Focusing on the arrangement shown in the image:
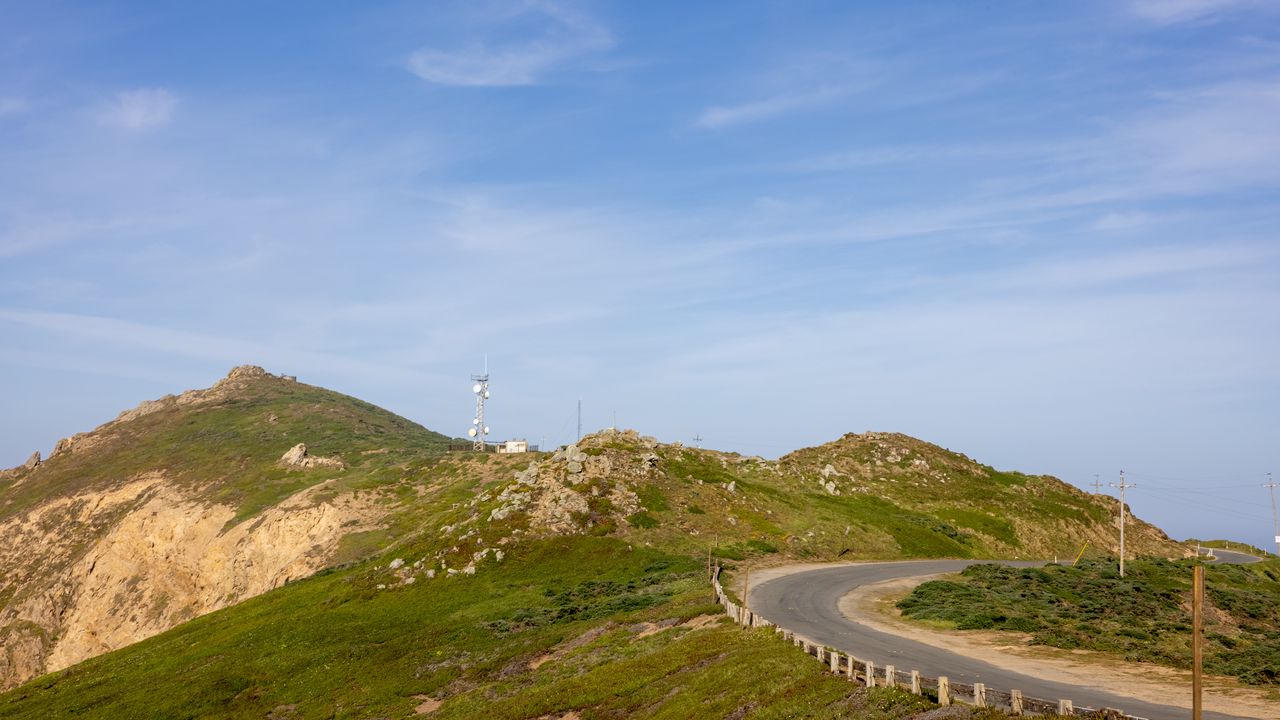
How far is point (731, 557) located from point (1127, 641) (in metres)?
41.0

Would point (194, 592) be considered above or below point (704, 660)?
below

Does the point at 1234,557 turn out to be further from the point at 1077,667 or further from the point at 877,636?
the point at 1077,667

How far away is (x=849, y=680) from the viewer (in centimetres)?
3931

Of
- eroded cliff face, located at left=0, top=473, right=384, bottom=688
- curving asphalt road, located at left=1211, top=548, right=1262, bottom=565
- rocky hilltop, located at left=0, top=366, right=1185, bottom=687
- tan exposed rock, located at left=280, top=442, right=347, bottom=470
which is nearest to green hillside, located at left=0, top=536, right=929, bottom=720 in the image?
rocky hilltop, located at left=0, top=366, right=1185, bottom=687

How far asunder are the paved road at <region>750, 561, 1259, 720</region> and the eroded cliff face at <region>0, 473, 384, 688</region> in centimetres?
6377

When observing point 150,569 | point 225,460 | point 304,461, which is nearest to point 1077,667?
point 150,569

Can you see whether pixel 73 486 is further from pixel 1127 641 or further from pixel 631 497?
pixel 1127 641

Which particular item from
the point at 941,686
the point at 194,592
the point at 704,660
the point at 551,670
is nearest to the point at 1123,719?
the point at 941,686

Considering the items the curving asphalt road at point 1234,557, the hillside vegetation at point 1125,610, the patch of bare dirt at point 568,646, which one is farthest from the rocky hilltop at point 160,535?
the curving asphalt road at point 1234,557

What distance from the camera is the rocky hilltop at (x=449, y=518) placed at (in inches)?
A: 3666

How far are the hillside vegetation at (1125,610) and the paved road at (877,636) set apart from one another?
640 cm

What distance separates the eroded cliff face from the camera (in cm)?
11631

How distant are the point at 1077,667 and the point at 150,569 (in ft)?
416

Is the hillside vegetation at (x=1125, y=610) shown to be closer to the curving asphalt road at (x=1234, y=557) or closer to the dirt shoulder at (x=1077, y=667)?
the dirt shoulder at (x=1077, y=667)
